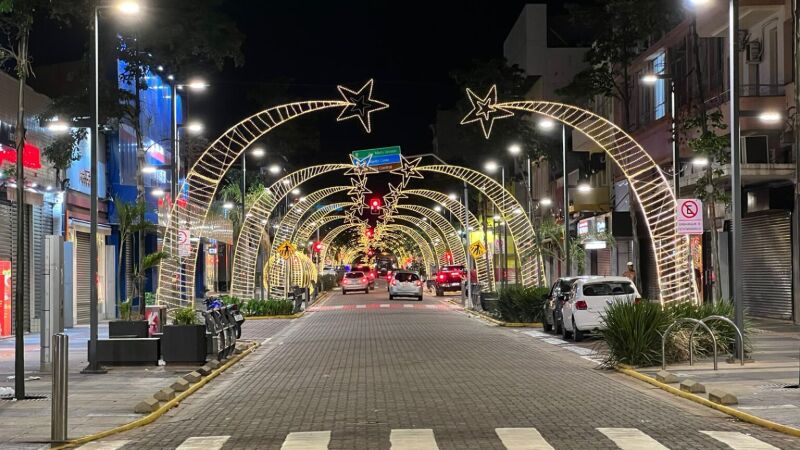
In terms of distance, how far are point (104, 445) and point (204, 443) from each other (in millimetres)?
1115

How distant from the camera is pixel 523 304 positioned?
124ft

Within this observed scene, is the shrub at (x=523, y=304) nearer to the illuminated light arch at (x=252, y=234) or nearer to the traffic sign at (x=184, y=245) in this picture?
the illuminated light arch at (x=252, y=234)

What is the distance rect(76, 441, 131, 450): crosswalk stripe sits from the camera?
12.6 meters

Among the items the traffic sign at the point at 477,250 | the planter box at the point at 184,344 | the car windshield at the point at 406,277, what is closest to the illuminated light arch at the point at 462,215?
the traffic sign at the point at 477,250

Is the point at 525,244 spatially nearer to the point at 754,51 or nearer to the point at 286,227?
the point at 754,51

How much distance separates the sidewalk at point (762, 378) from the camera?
14.7 m

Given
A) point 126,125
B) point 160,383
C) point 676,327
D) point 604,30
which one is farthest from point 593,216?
point 160,383

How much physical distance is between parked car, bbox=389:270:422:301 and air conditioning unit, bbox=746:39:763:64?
109ft

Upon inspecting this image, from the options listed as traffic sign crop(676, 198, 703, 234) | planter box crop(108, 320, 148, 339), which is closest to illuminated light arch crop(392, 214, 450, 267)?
traffic sign crop(676, 198, 703, 234)

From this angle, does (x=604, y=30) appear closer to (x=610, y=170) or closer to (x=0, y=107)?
(x=610, y=170)

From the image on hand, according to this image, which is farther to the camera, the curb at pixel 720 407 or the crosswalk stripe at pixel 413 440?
the curb at pixel 720 407

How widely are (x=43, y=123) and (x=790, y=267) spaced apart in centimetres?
2210

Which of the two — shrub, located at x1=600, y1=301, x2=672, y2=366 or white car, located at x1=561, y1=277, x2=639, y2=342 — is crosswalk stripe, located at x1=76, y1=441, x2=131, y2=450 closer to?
shrub, located at x1=600, y1=301, x2=672, y2=366

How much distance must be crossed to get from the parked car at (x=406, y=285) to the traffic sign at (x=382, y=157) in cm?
1228
